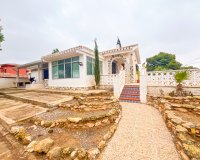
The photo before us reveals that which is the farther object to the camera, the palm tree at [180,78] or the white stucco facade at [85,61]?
the white stucco facade at [85,61]

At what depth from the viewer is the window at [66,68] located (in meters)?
9.96

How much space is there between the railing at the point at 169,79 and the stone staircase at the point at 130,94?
119 cm

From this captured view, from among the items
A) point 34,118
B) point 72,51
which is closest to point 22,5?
point 72,51

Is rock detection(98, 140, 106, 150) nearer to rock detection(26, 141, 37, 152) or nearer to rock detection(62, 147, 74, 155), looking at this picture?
rock detection(62, 147, 74, 155)

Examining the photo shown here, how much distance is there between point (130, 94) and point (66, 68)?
6932 millimetres

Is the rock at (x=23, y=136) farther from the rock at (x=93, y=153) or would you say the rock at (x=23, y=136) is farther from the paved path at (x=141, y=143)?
the paved path at (x=141, y=143)

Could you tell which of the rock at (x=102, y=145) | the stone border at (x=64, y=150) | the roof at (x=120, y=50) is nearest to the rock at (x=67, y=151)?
the stone border at (x=64, y=150)

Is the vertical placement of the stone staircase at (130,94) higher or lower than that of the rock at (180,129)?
higher

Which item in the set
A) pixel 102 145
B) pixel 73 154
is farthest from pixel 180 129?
pixel 73 154

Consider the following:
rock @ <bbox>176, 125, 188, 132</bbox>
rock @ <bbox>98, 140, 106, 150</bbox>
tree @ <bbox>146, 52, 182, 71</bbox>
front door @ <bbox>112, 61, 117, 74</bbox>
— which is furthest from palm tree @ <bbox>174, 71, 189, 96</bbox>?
tree @ <bbox>146, 52, 182, 71</bbox>

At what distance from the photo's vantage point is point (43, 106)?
20.6 ft

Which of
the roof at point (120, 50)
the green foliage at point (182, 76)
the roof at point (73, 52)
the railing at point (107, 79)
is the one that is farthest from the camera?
A: the roof at point (120, 50)

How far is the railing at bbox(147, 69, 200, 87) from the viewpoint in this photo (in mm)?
6566

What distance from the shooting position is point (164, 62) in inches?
1067
